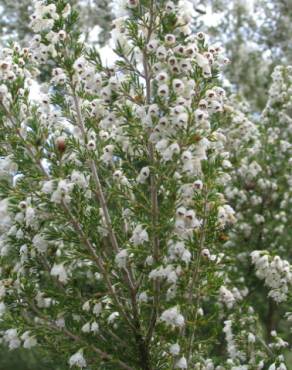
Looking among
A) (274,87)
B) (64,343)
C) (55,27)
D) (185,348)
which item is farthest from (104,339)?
(274,87)

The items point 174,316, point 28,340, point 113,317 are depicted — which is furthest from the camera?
point 113,317

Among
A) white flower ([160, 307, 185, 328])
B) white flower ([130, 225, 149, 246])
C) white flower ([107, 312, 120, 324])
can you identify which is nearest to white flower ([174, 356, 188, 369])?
white flower ([160, 307, 185, 328])

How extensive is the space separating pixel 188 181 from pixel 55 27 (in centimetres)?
149

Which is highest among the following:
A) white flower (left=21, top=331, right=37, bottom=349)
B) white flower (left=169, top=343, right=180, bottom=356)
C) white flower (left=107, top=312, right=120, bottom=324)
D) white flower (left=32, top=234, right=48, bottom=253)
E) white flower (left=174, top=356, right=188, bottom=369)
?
white flower (left=32, top=234, right=48, bottom=253)

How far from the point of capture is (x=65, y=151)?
12.9 ft

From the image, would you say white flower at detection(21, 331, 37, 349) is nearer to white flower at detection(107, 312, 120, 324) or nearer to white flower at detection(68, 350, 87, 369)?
white flower at detection(68, 350, 87, 369)

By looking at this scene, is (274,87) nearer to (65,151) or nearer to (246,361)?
→ (246,361)

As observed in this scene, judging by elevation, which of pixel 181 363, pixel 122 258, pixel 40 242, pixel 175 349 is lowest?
pixel 181 363

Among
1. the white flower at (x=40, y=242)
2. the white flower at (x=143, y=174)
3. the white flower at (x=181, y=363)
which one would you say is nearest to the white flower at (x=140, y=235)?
the white flower at (x=143, y=174)

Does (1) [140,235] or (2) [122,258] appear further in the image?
(2) [122,258]

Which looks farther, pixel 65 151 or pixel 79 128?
pixel 79 128

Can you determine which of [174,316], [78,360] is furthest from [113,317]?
[174,316]

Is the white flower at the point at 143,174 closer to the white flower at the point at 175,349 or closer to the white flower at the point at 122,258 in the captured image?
the white flower at the point at 122,258

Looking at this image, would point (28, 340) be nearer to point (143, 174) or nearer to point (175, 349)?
point (175, 349)
